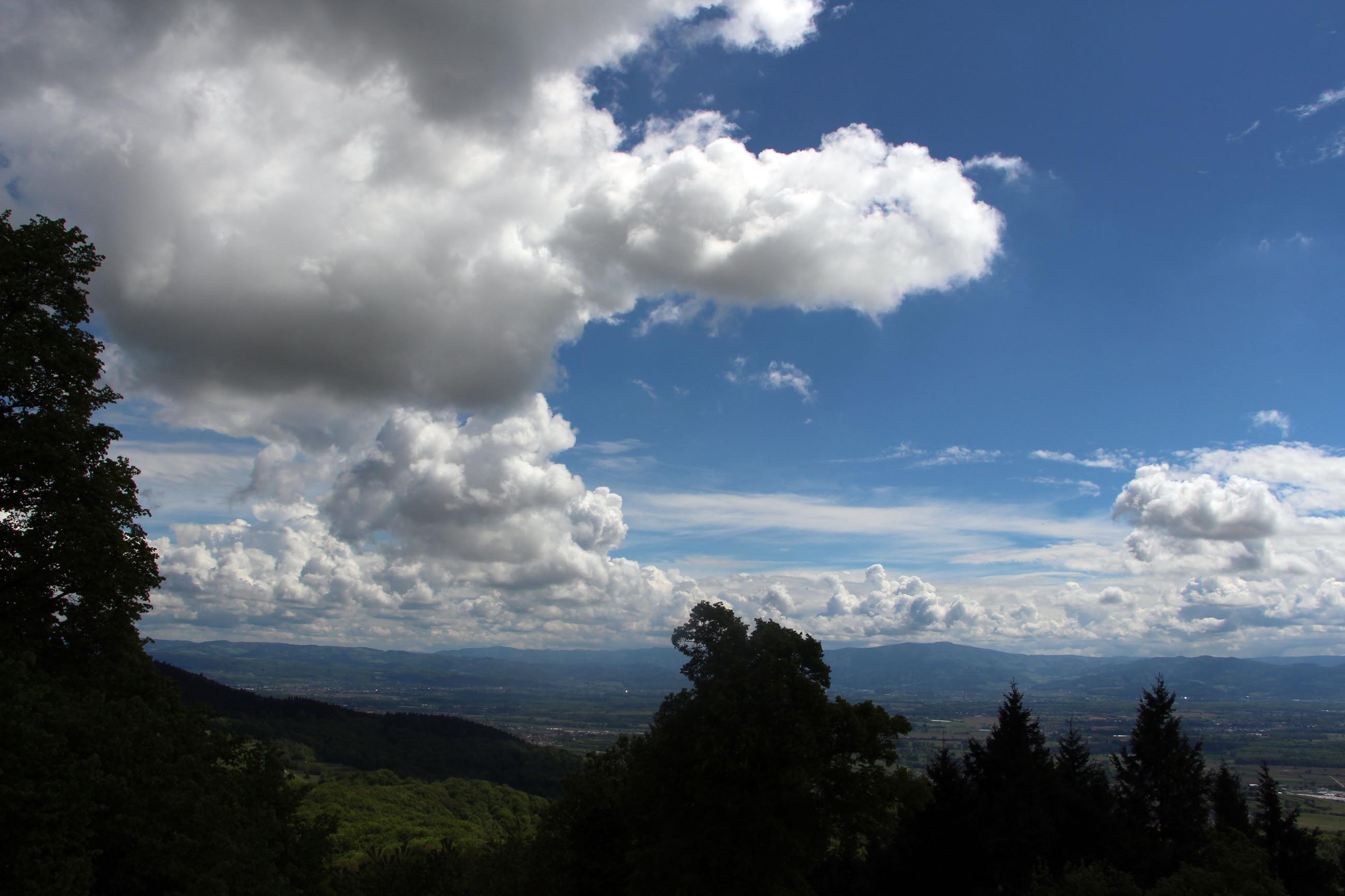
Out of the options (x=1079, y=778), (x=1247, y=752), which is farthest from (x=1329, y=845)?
(x=1247, y=752)

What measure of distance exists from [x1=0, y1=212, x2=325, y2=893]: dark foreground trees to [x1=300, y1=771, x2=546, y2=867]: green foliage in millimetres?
83329

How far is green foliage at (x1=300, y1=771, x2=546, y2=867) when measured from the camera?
357 ft

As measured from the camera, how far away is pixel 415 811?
137 metres

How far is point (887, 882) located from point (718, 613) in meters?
22.1

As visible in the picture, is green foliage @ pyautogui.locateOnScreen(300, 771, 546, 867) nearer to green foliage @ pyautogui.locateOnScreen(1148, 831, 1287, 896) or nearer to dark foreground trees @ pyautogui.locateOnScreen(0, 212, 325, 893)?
green foliage @ pyautogui.locateOnScreen(1148, 831, 1287, 896)

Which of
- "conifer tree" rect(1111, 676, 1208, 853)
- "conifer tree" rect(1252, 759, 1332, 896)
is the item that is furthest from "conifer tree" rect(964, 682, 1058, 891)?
"conifer tree" rect(1252, 759, 1332, 896)

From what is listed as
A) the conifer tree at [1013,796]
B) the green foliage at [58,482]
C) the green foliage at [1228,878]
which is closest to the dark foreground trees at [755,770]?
the green foliage at [1228,878]

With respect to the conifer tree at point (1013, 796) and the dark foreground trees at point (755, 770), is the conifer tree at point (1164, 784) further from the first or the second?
the dark foreground trees at point (755, 770)

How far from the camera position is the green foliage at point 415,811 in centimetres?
10894

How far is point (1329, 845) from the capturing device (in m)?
64.9

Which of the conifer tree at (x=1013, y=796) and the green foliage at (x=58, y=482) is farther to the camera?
the conifer tree at (x=1013, y=796)

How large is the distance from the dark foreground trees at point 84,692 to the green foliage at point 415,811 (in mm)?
83329

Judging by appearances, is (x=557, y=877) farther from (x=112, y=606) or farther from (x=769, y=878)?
(x=112, y=606)

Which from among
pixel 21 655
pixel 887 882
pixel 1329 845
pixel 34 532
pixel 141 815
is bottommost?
pixel 1329 845
